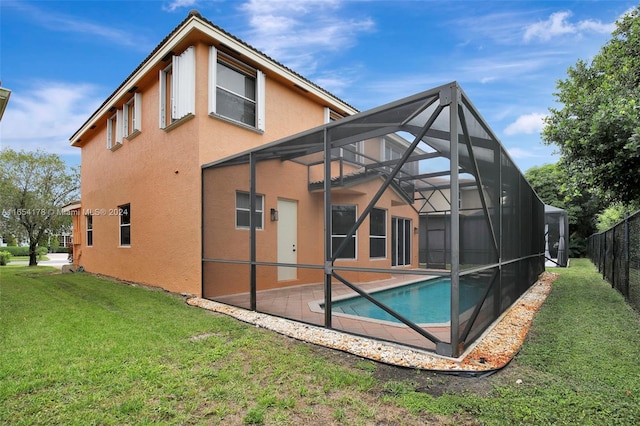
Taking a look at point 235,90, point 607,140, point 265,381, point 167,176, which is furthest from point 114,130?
point 607,140

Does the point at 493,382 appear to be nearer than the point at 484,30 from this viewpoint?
Yes

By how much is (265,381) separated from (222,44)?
6.96 meters

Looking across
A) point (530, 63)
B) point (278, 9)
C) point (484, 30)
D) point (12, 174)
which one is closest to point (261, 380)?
point (278, 9)

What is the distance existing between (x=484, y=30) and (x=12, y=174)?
21.7 metres

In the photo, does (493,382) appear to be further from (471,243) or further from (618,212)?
(618,212)

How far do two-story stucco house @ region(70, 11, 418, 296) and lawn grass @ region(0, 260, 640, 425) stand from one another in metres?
3.02

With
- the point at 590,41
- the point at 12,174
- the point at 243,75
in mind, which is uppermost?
the point at 590,41

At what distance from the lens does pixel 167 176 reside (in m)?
8.28

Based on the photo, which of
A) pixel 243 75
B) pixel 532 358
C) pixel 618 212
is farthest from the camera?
pixel 618 212

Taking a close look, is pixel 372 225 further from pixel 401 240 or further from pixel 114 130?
pixel 114 130

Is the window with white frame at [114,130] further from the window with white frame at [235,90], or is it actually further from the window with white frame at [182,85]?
the window with white frame at [235,90]

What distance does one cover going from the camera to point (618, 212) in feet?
55.9

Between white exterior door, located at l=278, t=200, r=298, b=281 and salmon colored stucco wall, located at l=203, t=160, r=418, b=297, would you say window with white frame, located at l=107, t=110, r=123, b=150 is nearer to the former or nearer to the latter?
salmon colored stucco wall, located at l=203, t=160, r=418, b=297

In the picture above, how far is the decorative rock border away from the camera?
350 centimetres
